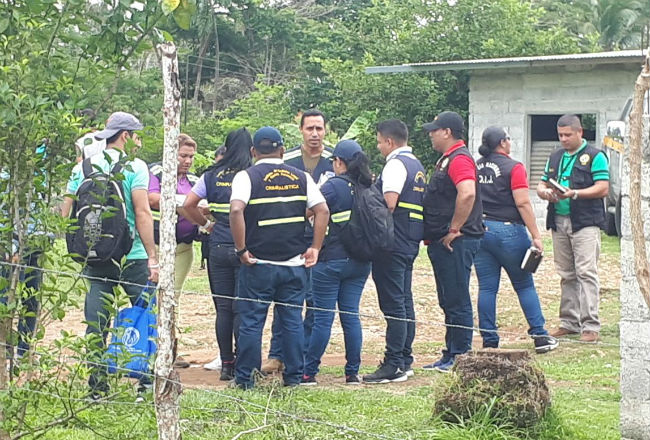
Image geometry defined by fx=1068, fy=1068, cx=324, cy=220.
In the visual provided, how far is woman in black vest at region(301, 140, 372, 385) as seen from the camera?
760 cm

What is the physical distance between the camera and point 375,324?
10695mm

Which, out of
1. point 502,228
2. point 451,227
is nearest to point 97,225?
point 451,227

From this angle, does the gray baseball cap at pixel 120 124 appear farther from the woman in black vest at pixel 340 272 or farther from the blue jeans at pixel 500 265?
the blue jeans at pixel 500 265

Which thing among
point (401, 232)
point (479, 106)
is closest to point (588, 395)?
point (401, 232)

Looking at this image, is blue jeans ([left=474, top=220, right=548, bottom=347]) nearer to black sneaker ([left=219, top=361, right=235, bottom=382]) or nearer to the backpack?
the backpack

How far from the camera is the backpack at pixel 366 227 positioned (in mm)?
7516

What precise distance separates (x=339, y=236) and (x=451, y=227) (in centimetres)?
97

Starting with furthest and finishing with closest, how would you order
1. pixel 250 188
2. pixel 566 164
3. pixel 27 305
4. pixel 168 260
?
1. pixel 566 164
2. pixel 250 188
3. pixel 27 305
4. pixel 168 260

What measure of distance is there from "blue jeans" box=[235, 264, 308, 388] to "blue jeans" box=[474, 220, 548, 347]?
1953 millimetres

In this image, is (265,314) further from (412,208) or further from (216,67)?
(216,67)

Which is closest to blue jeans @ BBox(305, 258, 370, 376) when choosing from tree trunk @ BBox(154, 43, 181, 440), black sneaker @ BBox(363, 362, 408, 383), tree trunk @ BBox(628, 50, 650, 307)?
black sneaker @ BBox(363, 362, 408, 383)

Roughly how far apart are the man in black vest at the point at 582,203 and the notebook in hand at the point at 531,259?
0.65m

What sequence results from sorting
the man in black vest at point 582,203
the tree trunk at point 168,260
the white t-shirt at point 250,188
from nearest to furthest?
the tree trunk at point 168,260
the white t-shirt at point 250,188
the man in black vest at point 582,203

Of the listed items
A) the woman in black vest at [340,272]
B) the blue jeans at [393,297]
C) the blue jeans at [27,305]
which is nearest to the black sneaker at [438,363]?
the blue jeans at [393,297]
